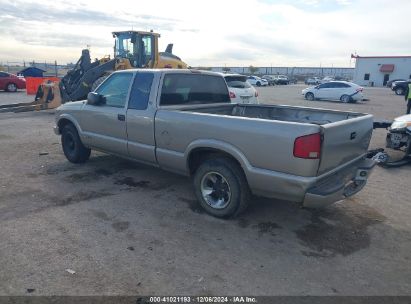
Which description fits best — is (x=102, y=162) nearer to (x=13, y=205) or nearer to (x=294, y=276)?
(x=13, y=205)

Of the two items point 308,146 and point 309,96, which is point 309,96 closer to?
point 309,96

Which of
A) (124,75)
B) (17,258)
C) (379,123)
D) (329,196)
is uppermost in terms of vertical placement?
(124,75)

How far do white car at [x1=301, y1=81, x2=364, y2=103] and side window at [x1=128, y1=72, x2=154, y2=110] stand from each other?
21052mm

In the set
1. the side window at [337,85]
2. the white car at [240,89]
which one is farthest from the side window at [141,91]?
the side window at [337,85]

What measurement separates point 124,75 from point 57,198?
2246mm

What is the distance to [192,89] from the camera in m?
5.57

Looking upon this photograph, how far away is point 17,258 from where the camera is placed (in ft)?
11.2

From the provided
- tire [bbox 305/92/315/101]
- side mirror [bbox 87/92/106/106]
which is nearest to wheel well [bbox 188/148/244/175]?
side mirror [bbox 87/92/106/106]

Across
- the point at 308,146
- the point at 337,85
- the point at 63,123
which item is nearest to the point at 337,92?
the point at 337,85

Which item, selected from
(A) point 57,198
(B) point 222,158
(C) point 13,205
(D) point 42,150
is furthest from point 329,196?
(D) point 42,150

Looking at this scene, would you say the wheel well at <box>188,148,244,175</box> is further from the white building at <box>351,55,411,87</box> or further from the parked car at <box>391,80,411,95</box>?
the white building at <box>351,55,411,87</box>

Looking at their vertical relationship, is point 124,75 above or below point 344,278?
above

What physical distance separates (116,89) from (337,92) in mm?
21320

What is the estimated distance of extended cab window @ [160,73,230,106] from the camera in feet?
16.9
